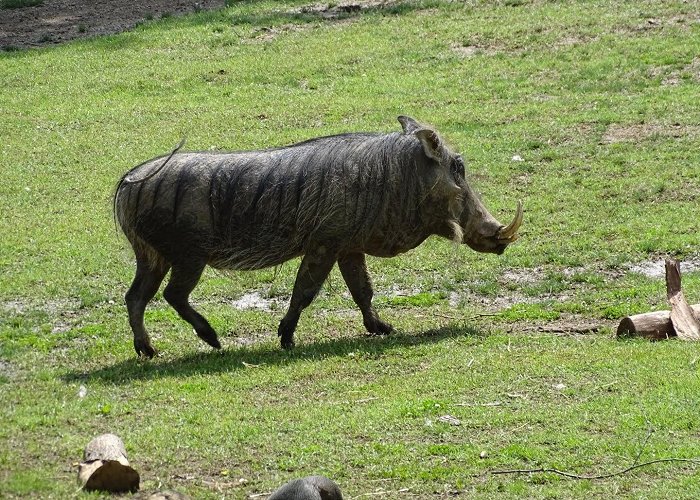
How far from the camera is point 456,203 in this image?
11.9 metres

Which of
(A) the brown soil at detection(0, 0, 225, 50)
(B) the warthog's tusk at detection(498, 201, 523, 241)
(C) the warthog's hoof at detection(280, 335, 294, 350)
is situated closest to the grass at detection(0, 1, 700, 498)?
(C) the warthog's hoof at detection(280, 335, 294, 350)

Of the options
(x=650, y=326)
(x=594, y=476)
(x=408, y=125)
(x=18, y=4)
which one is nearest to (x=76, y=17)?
(x=18, y=4)

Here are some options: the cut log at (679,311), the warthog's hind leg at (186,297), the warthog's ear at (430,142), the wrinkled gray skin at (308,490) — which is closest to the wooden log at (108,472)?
the wrinkled gray skin at (308,490)

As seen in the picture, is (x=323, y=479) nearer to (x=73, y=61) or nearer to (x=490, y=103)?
(x=490, y=103)

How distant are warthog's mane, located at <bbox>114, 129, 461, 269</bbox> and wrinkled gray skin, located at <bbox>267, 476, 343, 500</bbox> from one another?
4236mm

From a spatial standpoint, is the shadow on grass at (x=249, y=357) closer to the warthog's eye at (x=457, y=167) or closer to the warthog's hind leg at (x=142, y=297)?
the warthog's hind leg at (x=142, y=297)

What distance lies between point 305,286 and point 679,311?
321 centimetres

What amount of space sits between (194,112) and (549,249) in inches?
295

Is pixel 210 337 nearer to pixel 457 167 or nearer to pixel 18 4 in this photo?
pixel 457 167

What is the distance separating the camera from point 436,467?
8125 millimetres

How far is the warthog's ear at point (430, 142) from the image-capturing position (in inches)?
452

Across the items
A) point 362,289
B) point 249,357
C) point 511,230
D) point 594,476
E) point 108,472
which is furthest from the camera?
point 511,230

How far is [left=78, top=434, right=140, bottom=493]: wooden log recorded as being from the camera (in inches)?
296

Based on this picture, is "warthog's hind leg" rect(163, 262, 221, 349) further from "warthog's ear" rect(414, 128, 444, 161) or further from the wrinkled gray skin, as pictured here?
the wrinkled gray skin
